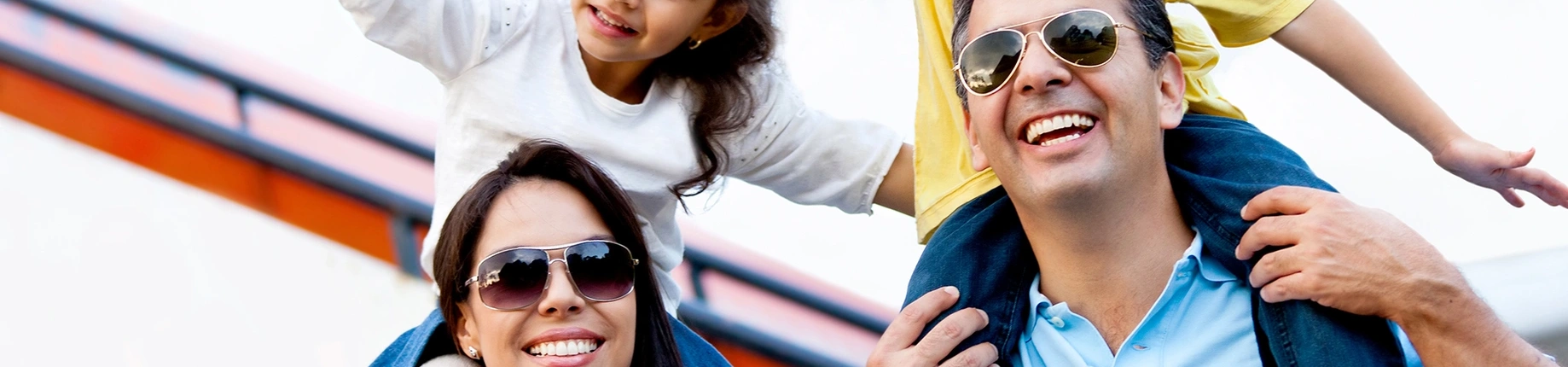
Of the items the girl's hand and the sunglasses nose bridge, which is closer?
the sunglasses nose bridge

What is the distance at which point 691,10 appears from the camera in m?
1.60

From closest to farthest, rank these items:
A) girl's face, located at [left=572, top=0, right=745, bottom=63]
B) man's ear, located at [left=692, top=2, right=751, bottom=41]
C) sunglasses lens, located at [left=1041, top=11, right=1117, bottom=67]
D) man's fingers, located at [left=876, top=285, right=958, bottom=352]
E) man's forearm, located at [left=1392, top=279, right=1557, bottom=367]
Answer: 1. man's forearm, located at [left=1392, top=279, right=1557, bottom=367]
2. sunglasses lens, located at [left=1041, top=11, right=1117, bottom=67]
3. man's fingers, located at [left=876, top=285, right=958, bottom=352]
4. girl's face, located at [left=572, top=0, right=745, bottom=63]
5. man's ear, located at [left=692, top=2, right=751, bottom=41]

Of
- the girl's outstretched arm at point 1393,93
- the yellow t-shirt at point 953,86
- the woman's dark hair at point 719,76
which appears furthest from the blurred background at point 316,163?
the yellow t-shirt at point 953,86

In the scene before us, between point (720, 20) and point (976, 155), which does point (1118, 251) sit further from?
point (720, 20)

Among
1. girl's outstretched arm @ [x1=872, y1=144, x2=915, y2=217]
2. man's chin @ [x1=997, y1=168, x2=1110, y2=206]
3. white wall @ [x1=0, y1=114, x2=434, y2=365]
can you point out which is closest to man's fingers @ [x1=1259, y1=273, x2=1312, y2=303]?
man's chin @ [x1=997, y1=168, x2=1110, y2=206]

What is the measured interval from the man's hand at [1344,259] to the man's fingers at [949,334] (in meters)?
0.31

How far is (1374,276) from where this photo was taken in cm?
116

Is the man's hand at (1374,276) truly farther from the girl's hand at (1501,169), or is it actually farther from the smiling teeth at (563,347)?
the smiling teeth at (563,347)

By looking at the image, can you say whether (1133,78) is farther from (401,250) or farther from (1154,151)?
(401,250)

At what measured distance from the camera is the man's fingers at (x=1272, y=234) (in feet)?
3.90

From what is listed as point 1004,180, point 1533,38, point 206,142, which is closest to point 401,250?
point 206,142

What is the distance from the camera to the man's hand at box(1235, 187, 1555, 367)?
1136mm

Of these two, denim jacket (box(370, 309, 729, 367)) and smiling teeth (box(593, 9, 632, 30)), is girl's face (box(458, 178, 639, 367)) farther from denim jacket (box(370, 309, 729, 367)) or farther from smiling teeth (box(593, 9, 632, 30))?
smiling teeth (box(593, 9, 632, 30))

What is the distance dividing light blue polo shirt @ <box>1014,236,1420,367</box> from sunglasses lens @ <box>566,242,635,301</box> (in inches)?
19.7
